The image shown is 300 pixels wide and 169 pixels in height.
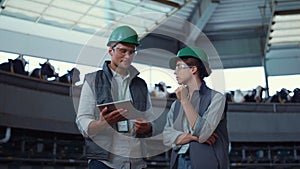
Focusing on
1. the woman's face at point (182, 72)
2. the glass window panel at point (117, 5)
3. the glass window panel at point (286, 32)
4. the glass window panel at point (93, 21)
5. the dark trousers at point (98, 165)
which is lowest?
the dark trousers at point (98, 165)

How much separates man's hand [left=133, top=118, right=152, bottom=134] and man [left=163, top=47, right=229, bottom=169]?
207 millimetres

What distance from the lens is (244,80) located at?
14.9m

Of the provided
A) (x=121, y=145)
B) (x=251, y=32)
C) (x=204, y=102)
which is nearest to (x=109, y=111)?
(x=121, y=145)

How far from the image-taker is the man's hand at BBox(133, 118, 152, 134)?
70.3 inches

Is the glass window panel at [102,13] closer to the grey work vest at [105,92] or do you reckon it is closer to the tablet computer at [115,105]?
the grey work vest at [105,92]

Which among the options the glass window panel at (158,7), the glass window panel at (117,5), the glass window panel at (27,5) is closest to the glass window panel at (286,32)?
the glass window panel at (158,7)

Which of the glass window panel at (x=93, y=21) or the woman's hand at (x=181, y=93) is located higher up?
the glass window panel at (x=93, y=21)

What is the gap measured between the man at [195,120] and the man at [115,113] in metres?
0.18

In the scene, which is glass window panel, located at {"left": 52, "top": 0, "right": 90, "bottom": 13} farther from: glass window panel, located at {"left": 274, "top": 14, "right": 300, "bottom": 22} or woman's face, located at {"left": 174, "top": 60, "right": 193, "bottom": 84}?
woman's face, located at {"left": 174, "top": 60, "right": 193, "bottom": 84}

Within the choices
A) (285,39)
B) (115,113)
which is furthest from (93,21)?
→ (115,113)

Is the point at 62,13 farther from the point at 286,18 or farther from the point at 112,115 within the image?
the point at 112,115

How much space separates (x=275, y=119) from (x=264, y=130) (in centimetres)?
41

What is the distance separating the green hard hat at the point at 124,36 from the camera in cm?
186

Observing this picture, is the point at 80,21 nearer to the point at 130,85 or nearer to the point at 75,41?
the point at 75,41
